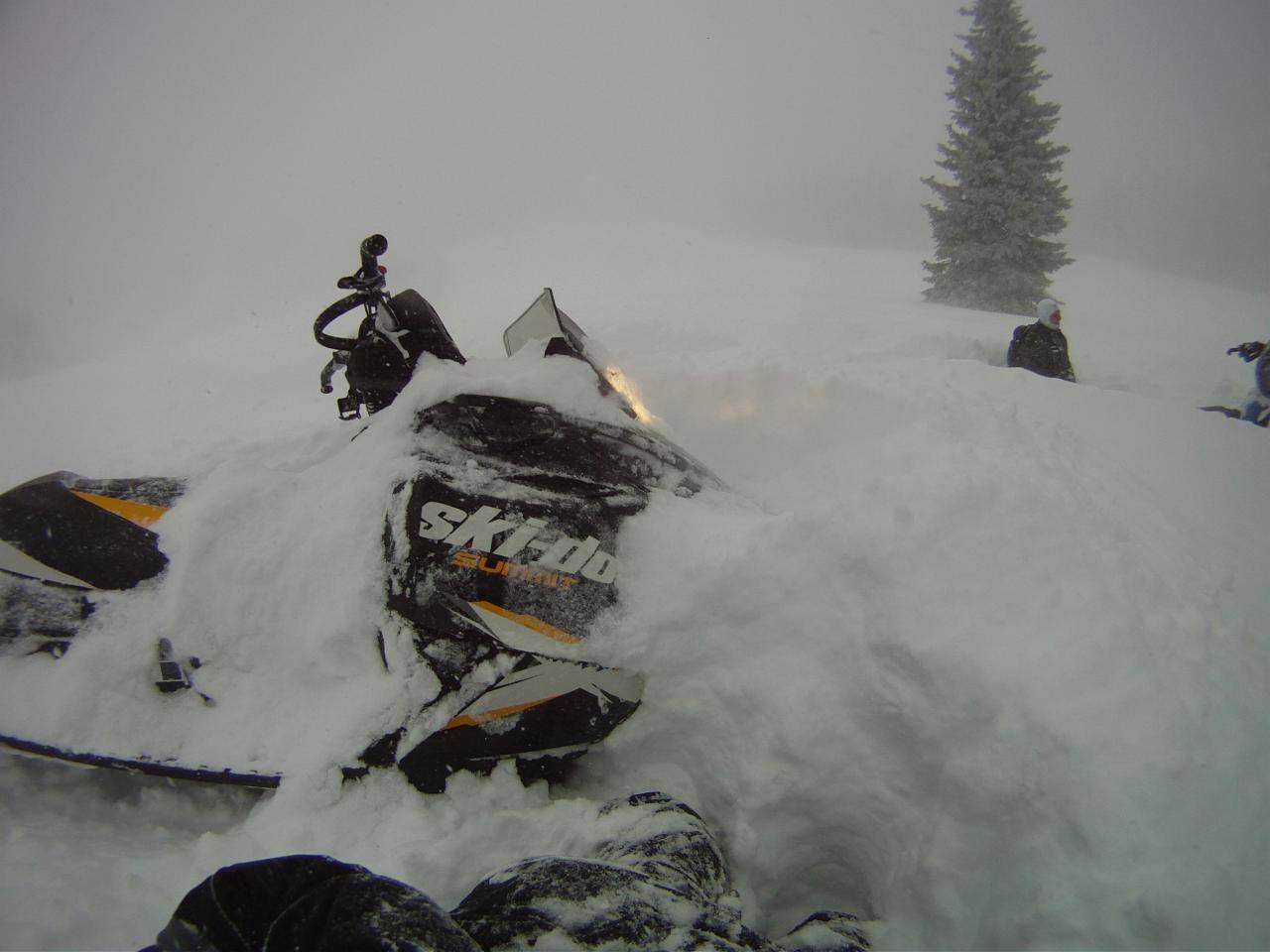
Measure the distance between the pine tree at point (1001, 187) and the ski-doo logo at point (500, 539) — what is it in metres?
17.3

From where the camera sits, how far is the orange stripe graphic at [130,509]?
7.39 ft

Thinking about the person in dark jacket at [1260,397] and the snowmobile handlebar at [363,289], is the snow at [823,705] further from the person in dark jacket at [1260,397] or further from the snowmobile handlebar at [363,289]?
the person in dark jacket at [1260,397]

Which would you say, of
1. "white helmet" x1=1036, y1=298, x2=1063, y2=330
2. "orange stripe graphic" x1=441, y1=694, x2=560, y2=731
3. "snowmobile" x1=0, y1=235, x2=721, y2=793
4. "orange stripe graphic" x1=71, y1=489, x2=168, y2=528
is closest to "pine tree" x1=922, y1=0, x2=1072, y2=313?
"white helmet" x1=1036, y1=298, x2=1063, y2=330

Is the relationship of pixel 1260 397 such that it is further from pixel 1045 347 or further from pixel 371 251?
pixel 371 251

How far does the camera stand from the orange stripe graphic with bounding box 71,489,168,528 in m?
2.25

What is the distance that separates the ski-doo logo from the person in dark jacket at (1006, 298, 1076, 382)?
251 inches

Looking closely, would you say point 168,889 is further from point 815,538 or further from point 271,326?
point 271,326

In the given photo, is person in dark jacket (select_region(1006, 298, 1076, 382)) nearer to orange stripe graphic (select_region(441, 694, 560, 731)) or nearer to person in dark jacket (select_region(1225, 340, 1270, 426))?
person in dark jacket (select_region(1225, 340, 1270, 426))

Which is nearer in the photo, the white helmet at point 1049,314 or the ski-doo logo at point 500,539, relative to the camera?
the ski-doo logo at point 500,539

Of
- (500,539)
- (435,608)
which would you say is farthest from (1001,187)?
(435,608)

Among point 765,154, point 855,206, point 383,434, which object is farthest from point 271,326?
point 765,154

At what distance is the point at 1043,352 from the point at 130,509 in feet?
25.8

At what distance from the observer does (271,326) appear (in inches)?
635

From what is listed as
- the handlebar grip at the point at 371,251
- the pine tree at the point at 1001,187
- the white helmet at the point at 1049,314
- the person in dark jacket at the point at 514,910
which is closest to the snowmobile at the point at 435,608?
the person in dark jacket at the point at 514,910
